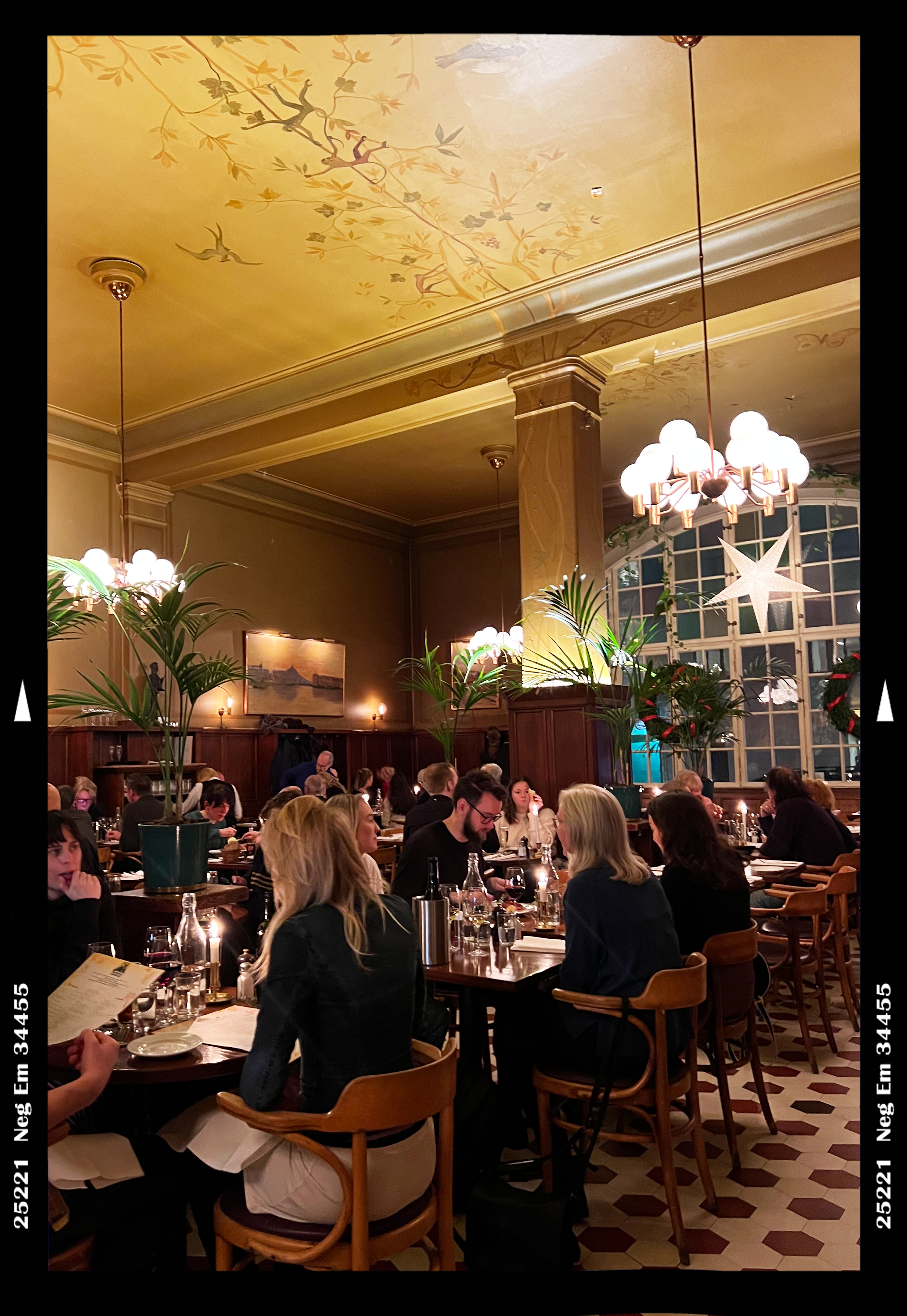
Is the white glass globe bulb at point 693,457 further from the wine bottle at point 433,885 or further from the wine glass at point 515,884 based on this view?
the wine bottle at point 433,885

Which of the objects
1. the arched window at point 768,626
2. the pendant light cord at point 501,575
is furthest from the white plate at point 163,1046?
the pendant light cord at point 501,575

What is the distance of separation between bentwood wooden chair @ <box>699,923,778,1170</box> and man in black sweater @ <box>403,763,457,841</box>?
68.0 inches

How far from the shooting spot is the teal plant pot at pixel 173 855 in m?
4.01

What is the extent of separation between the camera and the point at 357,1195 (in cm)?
216

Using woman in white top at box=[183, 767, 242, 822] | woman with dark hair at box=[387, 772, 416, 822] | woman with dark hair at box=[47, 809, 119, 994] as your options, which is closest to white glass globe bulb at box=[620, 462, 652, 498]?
woman with dark hair at box=[47, 809, 119, 994]

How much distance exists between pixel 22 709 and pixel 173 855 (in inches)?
110

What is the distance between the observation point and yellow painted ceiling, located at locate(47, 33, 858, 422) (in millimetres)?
4621

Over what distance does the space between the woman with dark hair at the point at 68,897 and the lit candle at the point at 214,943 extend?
36cm

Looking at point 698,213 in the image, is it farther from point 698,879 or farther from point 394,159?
point 698,879

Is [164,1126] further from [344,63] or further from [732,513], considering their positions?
[344,63]

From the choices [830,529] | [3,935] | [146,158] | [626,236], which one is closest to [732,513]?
[626,236]

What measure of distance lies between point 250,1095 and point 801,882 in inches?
184

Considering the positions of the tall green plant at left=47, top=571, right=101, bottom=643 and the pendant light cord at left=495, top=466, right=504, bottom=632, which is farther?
the pendant light cord at left=495, top=466, right=504, bottom=632

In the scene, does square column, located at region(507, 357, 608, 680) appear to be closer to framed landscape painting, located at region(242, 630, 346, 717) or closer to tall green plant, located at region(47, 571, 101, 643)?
tall green plant, located at region(47, 571, 101, 643)
